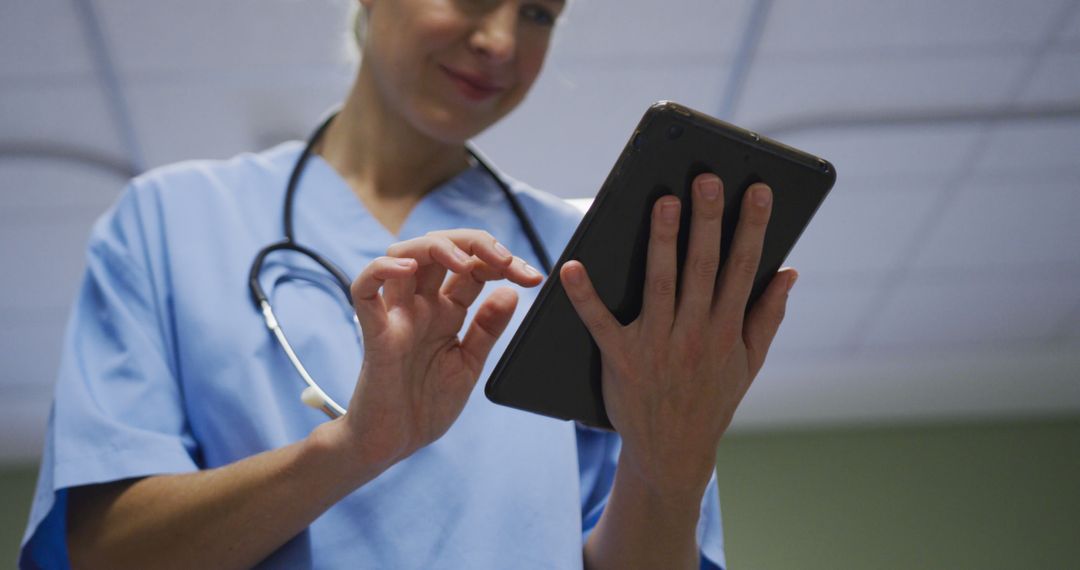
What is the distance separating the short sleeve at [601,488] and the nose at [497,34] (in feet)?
1.03

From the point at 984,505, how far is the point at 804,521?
611mm

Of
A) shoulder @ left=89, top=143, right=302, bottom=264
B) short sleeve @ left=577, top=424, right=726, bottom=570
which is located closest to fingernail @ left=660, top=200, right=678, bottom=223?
short sleeve @ left=577, top=424, right=726, bottom=570

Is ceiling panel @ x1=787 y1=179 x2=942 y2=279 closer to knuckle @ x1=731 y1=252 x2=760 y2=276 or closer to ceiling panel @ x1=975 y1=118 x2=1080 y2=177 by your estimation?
ceiling panel @ x1=975 y1=118 x2=1080 y2=177

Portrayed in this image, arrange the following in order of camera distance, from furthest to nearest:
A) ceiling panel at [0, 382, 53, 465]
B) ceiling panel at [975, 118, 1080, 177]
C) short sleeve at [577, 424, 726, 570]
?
ceiling panel at [0, 382, 53, 465], ceiling panel at [975, 118, 1080, 177], short sleeve at [577, 424, 726, 570]

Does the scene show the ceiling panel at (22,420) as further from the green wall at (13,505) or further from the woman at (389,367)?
the woman at (389,367)

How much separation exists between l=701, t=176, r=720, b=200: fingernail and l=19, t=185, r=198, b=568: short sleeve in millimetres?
385

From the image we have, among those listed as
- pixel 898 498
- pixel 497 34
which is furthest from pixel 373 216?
pixel 898 498

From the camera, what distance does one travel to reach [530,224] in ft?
2.85

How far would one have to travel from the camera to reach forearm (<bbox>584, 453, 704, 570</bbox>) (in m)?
0.65

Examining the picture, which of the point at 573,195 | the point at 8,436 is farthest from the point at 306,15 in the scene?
the point at 8,436

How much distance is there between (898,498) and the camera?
10.9ft

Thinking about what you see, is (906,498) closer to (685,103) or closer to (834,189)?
(834,189)

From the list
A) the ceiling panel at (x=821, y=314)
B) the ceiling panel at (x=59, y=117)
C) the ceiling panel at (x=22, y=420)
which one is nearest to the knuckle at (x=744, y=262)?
the ceiling panel at (x=59, y=117)

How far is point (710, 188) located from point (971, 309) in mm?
2928
